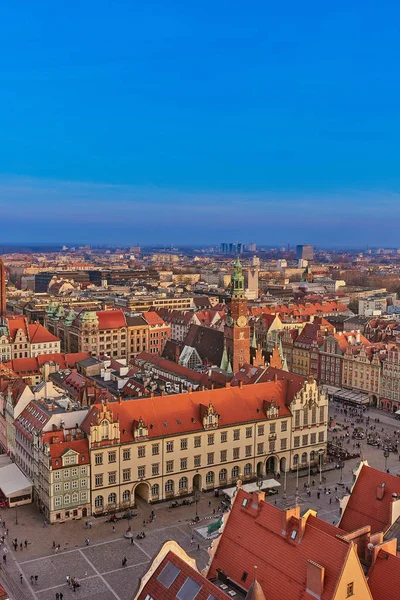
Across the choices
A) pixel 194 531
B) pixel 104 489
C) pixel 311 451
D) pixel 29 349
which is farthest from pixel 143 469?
pixel 29 349

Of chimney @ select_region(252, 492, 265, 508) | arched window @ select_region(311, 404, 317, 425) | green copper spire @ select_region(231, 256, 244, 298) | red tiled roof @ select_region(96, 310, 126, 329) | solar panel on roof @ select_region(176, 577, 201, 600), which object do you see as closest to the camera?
solar panel on roof @ select_region(176, 577, 201, 600)

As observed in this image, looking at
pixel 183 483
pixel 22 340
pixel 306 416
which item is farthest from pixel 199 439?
pixel 22 340

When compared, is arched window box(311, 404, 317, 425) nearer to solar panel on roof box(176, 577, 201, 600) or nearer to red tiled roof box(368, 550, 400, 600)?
red tiled roof box(368, 550, 400, 600)

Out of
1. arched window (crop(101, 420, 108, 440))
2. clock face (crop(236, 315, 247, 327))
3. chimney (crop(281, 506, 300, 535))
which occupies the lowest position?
arched window (crop(101, 420, 108, 440))

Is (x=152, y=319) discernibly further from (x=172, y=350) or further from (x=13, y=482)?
(x=13, y=482)

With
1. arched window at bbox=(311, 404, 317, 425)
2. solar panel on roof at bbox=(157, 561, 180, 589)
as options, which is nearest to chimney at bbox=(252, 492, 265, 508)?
solar panel on roof at bbox=(157, 561, 180, 589)

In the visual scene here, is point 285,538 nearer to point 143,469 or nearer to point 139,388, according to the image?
point 143,469
